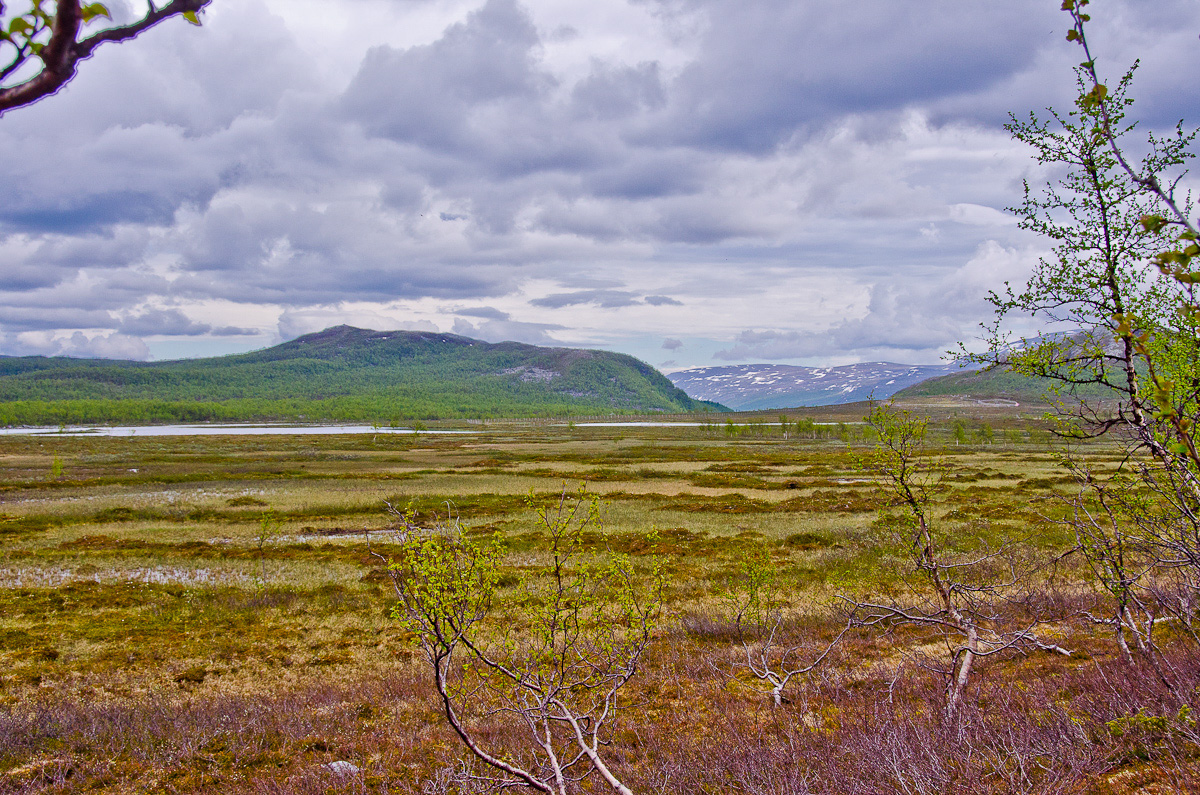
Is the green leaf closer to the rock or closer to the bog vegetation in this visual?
the bog vegetation

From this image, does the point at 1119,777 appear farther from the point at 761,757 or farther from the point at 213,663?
the point at 213,663

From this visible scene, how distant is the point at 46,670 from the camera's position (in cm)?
1293

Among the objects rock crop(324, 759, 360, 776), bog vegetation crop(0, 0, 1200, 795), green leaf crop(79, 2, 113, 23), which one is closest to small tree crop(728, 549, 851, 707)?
bog vegetation crop(0, 0, 1200, 795)

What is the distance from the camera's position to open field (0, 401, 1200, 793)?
231 inches

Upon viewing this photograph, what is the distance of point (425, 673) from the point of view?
12672 millimetres

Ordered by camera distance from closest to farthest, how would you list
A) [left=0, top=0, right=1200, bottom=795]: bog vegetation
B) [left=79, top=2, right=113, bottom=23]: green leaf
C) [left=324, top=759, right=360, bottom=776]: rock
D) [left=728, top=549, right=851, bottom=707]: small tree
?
[left=79, top=2, right=113, bottom=23]: green leaf < [left=0, top=0, right=1200, bottom=795]: bog vegetation < [left=324, top=759, right=360, bottom=776]: rock < [left=728, top=549, right=851, bottom=707]: small tree

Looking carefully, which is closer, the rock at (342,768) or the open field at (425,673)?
the open field at (425,673)

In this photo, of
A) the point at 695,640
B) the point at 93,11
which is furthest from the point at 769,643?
the point at 93,11

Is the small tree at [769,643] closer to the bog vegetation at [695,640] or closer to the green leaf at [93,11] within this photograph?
the bog vegetation at [695,640]

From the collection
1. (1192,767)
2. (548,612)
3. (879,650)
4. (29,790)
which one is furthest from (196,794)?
(879,650)

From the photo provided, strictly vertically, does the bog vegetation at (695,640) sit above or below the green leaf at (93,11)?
below

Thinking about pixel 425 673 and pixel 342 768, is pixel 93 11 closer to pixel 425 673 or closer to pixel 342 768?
pixel 342 768

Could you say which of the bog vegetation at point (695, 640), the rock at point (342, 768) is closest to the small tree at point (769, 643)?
the bog vegetation at point (695, 640)

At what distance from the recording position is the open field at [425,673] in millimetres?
5867
